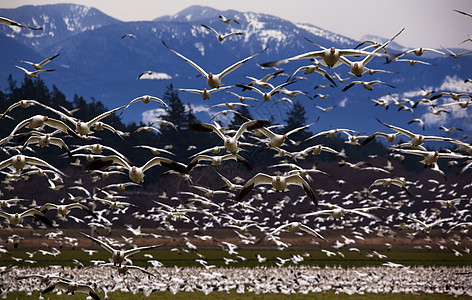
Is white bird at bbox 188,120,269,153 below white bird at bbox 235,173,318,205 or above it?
above

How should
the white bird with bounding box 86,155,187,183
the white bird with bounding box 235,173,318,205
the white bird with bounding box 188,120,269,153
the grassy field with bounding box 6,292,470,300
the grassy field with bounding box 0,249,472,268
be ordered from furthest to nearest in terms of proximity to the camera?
the grassy field with bounding box 0,249,472,268 → the grassy field with bounding box 6,292,470,300 → the white bird with bounding box 235,173,318,205 → the white bird with bounding box 188,120,269,153 → the white bird with bounding box 86,155,187,183

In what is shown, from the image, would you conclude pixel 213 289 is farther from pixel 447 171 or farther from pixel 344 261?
pixel 447 171

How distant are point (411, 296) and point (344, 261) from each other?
78.2ft

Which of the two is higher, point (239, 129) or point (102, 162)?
point (239, 129)

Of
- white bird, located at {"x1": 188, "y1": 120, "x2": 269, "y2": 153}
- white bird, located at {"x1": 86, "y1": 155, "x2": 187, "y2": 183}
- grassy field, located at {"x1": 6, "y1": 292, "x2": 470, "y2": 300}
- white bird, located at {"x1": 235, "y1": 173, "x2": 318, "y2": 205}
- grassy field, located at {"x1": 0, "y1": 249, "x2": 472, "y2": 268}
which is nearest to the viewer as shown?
white bird, located at {"x1": 86, "y1": 155, "x2": 187, "y2": 183}

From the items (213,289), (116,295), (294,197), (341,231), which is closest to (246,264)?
(213,289)

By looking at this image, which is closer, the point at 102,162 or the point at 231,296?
the point at 102,162

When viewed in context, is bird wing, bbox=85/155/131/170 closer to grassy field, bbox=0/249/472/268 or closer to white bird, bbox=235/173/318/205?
white bird, bbox=235/173/318/205

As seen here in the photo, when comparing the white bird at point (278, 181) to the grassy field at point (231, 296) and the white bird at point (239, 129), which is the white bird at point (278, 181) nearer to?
the white bird at point (239, 129)

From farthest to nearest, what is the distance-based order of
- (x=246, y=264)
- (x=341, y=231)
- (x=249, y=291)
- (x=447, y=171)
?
(x=447, y=171) → (x=341, y=231) → (x=246, y=264) → (x=249, y=291)

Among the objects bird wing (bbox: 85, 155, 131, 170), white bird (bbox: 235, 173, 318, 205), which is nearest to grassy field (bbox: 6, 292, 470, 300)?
bird wing (bbox: 85, 155, 131, 170)

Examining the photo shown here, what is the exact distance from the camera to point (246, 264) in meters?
54.9

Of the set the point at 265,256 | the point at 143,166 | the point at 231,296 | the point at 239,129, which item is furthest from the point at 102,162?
the point at 265,256

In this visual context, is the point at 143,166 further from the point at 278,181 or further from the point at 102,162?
the point at 278,181
